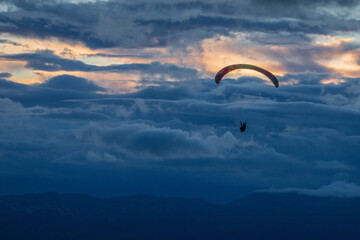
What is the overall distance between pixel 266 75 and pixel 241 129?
58.4 feet

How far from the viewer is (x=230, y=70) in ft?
325

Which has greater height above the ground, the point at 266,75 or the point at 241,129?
the point at 266,75

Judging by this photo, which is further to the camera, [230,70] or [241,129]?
[230,70]

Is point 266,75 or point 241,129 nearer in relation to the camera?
point 241,129

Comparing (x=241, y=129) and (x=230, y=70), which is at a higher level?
(x=230, y=70)

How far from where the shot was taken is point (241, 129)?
89.6 m

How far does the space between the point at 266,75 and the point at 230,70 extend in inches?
324

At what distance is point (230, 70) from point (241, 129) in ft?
50.0

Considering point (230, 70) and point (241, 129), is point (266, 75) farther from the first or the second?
point (241, 129)

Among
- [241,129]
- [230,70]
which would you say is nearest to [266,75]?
[230,70]
